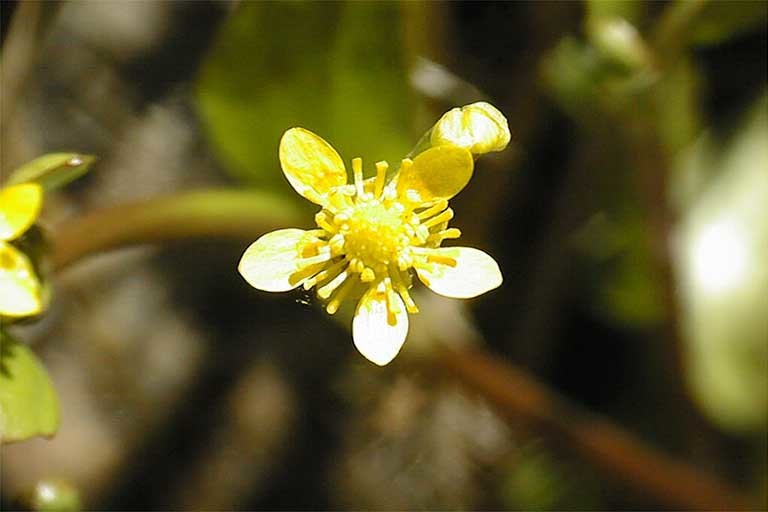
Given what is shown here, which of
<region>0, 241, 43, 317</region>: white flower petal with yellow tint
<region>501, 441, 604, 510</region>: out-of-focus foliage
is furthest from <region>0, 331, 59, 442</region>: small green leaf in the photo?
<region>501, 441, 604, 510</region>: out-of-focus foliage

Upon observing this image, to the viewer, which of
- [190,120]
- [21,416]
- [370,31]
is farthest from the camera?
[190,120]

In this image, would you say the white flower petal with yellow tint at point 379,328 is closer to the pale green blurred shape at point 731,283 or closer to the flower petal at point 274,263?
the flower petal at point 274,263

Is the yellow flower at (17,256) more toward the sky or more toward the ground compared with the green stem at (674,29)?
more toward the ground

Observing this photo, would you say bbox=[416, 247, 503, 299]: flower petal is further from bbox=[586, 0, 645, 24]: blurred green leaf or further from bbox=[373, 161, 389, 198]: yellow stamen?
bbox=[586, 0, 645, 24]: blurred green leaf

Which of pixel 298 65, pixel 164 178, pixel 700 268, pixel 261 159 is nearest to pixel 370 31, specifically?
pixel 298 65

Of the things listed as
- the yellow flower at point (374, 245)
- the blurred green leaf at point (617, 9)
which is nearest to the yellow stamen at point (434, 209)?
the yellow flower at point (374, 245)

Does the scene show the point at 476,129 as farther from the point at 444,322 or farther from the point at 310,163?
the point at 444,322

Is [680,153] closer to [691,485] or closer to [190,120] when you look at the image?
[691,485]
